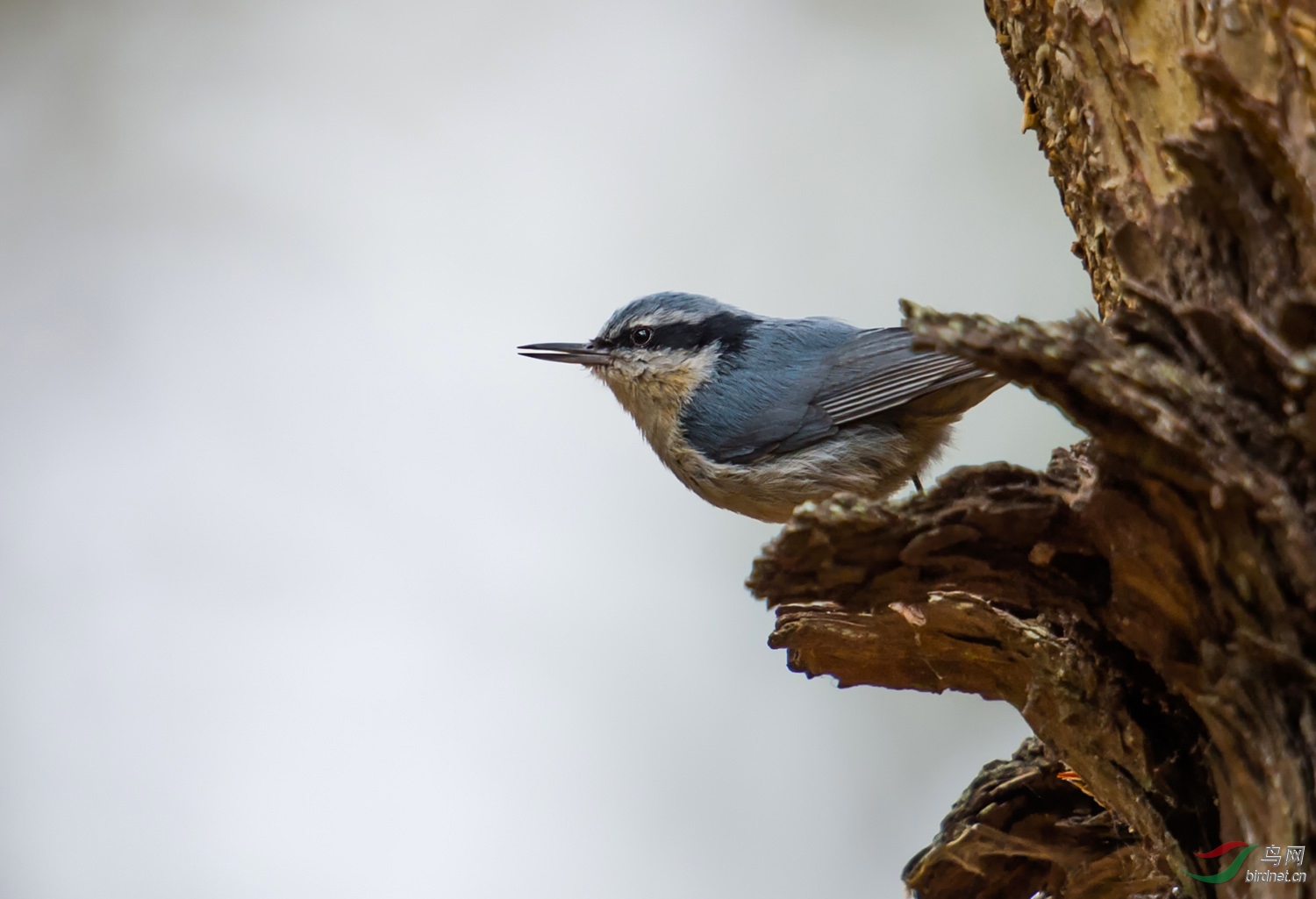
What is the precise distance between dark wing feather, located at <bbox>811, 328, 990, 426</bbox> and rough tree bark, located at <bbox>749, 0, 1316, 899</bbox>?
2.82 feet

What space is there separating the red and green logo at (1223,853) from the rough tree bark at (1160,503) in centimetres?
1

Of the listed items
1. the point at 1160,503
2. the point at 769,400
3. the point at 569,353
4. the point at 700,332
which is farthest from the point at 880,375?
the point at 1160,503

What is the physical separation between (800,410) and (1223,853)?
1772 millimetres

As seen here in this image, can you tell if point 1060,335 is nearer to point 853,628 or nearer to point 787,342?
point 853,628

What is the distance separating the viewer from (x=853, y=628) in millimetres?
2059

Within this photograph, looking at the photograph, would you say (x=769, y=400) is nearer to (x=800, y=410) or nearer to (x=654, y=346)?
(x=800, y=410)

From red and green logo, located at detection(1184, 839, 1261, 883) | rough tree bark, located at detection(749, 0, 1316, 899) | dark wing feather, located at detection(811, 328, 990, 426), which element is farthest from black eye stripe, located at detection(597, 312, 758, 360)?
red and green logo, located at detection(1184, 839, 1261, 883)

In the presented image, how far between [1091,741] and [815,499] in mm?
1372

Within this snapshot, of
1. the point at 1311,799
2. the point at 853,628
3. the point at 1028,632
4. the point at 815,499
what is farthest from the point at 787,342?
the point at 1311,799

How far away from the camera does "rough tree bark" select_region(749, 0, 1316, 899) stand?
135 cm

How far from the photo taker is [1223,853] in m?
1.53

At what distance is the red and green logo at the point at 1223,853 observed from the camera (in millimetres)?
1455

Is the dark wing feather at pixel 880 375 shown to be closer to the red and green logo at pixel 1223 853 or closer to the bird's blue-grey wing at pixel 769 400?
the bird's blue-grey wing at pixel 769 400

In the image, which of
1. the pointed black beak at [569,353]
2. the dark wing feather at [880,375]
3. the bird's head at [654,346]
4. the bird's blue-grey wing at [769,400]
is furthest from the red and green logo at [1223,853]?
the pointed black beak at [569,353]
